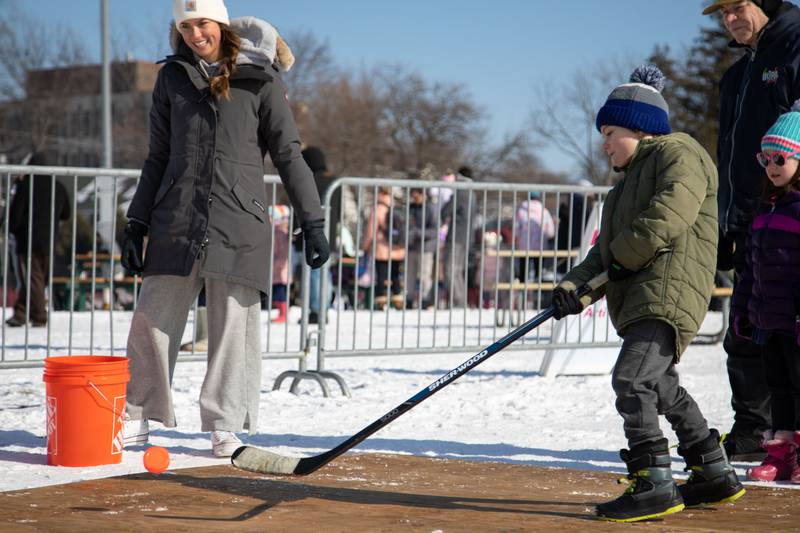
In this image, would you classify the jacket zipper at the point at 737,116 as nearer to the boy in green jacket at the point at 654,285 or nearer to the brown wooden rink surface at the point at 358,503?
the boy in green jacket at the point at 654,285

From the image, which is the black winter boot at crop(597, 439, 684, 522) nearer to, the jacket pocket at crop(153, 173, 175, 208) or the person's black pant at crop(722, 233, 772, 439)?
the person's black pant at crop(722, 233, 772, 439)

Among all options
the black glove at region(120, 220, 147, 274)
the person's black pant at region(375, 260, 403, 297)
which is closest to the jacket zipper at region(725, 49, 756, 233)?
the black glove at region(120, 220, 147, 274)

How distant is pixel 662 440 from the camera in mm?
3785

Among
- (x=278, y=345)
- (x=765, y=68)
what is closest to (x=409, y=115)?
(x=278, y=345)

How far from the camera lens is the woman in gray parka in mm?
4672

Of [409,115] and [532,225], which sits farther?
[409,115]

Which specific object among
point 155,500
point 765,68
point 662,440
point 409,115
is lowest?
point 155,500

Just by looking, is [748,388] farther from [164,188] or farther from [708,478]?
[164,188]

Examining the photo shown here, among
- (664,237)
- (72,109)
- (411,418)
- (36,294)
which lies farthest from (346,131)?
(664,237)

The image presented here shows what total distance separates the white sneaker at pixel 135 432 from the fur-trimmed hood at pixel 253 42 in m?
1.60

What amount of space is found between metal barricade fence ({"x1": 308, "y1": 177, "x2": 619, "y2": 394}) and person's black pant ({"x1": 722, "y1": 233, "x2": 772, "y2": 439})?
264 centimetres

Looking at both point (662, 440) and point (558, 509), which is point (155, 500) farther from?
point (662, 440)

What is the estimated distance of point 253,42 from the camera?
16.1 feet

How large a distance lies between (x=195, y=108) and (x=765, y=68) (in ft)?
8.02
